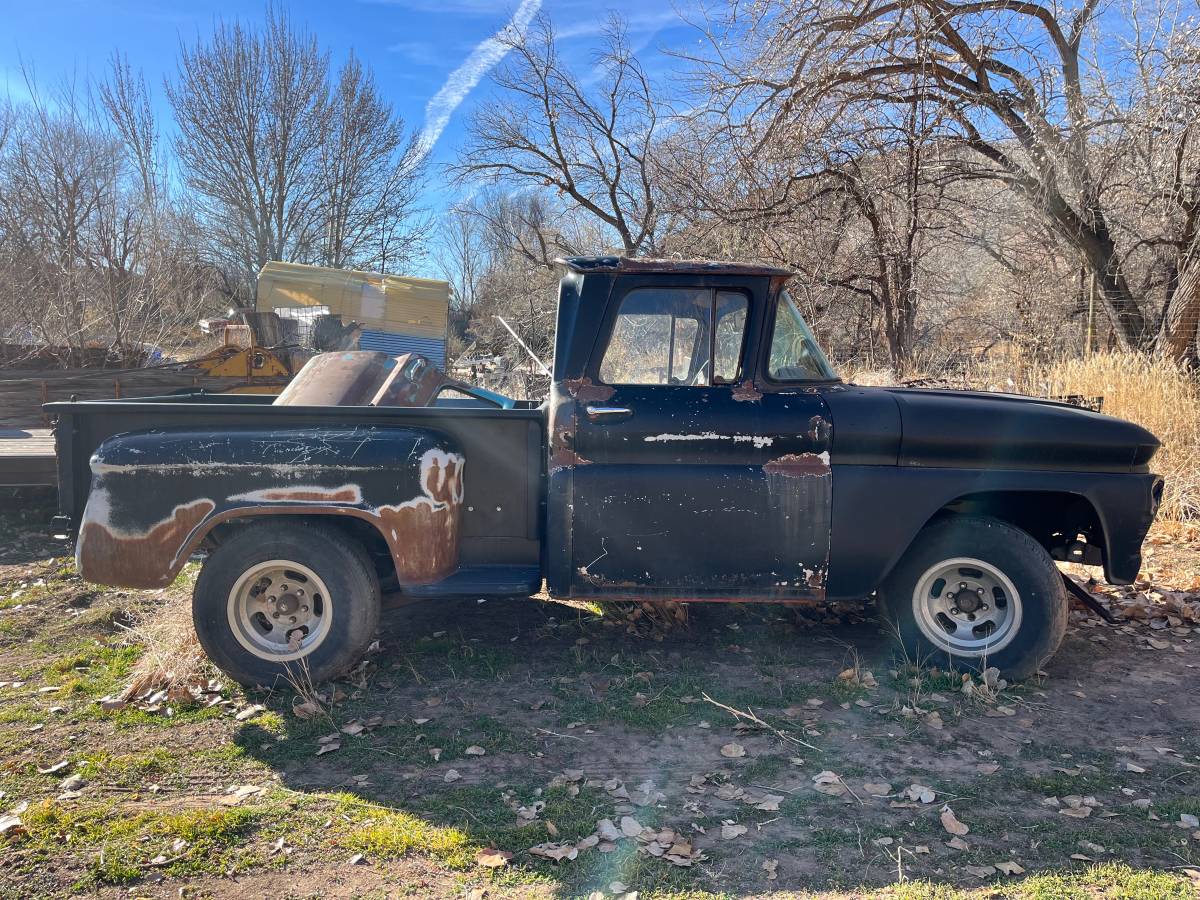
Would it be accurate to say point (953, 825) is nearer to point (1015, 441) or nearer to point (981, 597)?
point (981, 597)

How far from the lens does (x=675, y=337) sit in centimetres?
419

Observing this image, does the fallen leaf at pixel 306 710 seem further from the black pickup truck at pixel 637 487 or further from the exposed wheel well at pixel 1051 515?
the exposed wheel well at pixel 1051 515

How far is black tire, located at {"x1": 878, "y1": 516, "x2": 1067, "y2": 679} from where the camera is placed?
4070 mm

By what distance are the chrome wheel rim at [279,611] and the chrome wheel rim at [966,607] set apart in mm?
3111

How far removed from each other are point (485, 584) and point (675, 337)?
63.9 inches

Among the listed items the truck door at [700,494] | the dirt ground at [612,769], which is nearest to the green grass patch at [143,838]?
the dirt ground at [612,769]

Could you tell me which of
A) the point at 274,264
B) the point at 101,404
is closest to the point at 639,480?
the point at 101,404

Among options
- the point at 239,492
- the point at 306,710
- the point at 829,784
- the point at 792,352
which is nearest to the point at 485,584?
the point at 306,710

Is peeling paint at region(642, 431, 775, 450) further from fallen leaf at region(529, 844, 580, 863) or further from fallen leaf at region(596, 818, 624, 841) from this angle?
fallen leaf at region(529, 844, 580, 863)

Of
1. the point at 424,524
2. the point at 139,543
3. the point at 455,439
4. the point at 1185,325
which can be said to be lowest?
the point at 139,543

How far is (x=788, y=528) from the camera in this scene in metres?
4.04

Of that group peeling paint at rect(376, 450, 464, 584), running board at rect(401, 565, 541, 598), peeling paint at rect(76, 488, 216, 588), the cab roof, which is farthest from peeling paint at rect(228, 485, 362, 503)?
the cab roof

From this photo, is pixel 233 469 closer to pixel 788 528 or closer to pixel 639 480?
pixel 639 480

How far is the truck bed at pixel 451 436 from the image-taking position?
4.12 meters
